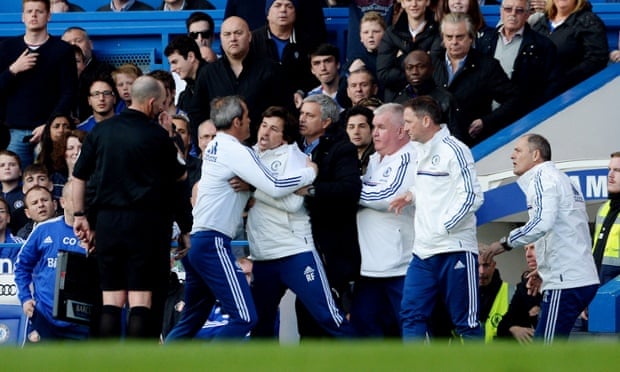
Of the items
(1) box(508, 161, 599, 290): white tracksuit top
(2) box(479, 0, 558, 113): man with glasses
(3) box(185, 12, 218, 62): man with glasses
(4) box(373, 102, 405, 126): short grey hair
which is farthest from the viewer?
(3) box(185, 12, 218, 62): man with glasses

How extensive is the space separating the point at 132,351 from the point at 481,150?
7.77 m

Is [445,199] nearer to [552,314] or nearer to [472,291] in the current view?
[472,291]

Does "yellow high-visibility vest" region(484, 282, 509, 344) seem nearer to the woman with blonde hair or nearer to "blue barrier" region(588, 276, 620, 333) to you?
"blue barrier" region(588, 276, 620, 333)

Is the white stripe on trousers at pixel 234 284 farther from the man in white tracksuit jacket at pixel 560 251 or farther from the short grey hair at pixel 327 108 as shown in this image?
the man in white tracksuit jacket at pixel 560 251

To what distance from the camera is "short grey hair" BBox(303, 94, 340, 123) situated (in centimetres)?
1034

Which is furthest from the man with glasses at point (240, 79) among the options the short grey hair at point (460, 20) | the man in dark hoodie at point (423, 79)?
the short grey hair at point (460, 20)

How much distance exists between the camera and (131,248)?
896cm

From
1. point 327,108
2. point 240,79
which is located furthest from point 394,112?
point 240,79

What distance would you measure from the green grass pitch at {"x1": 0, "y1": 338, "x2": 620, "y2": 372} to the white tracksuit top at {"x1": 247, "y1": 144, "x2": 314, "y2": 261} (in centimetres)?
533

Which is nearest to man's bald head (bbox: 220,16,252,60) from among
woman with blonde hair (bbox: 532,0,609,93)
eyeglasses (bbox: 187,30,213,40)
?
eyeglasses (bbox: 187,30,213,40)

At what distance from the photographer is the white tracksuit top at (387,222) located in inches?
383

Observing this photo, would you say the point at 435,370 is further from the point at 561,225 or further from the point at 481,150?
the point at 481,150

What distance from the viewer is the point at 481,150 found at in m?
11.7

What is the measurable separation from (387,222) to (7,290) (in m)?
2.94
